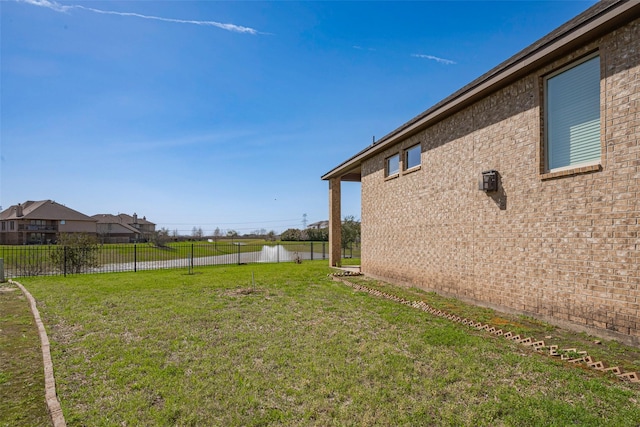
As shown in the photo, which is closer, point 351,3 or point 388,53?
point 351,3

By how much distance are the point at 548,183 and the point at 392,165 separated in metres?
6.39

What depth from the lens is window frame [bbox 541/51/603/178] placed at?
16.3 ft

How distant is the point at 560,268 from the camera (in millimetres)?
5449

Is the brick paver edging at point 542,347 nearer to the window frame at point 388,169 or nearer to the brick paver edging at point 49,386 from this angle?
the window frame at point 388,169

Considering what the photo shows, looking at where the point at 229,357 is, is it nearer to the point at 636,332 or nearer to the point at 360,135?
the point at 636,332

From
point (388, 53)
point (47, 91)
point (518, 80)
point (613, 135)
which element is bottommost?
point (613, 135)

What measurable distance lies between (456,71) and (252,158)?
15007mm

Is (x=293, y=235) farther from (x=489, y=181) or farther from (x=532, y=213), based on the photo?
(x=532, y=213)

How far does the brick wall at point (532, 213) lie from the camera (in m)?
4.57

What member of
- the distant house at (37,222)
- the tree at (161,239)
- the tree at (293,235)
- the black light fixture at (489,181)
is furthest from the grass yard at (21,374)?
the distant house at (37,222)

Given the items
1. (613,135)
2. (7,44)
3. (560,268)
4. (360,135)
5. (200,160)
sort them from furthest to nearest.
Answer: (200,160)
(360,135)
(7,44)
(560,268)
(613,135)

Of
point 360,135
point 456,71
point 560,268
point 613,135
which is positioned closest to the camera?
point 613,135

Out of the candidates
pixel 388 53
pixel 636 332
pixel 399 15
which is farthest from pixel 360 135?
pixel 636 332

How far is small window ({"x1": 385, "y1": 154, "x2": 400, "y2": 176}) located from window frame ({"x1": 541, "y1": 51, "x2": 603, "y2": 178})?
5.47 meters
